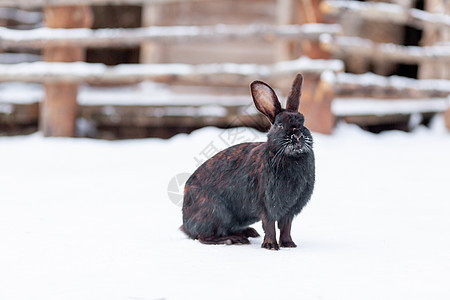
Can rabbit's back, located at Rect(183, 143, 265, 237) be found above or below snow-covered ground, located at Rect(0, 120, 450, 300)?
above

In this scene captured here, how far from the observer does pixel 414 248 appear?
311 centimetres

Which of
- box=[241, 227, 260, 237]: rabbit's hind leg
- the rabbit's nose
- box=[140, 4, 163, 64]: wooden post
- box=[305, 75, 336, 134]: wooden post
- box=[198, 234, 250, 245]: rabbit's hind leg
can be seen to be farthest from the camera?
box=[140, 4, 163, 64]: wooden post

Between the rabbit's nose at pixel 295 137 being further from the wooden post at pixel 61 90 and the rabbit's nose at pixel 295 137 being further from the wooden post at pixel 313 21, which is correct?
the wooden post at pixel 61 90

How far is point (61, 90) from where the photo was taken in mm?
7594

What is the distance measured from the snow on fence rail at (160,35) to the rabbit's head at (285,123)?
403 centimetres

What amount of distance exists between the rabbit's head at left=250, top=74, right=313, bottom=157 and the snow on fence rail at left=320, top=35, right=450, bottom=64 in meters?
4.00

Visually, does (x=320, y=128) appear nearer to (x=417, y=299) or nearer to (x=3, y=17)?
(x=417, y=299)

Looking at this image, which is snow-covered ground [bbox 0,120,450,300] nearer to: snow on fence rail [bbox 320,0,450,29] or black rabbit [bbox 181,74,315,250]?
black rabbit [bbox 181,74,315,250]

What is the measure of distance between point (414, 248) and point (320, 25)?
14.3 feet

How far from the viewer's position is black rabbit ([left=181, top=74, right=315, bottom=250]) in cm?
298

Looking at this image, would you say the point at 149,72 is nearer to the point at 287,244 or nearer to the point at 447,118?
the point at 447,118

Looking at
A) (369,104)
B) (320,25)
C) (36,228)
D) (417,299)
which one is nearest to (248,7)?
(369,104)

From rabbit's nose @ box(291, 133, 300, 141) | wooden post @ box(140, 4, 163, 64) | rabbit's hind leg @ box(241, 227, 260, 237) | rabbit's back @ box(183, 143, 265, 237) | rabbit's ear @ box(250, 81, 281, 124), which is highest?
wooden post @ box(140, 4, 163, 64)

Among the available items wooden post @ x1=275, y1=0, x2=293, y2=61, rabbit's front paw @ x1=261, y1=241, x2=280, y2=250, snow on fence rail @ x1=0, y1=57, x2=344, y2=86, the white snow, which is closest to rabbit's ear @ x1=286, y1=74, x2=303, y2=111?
rabbit's front paw @ x1=261, y1=241, x2=280, y2=250
